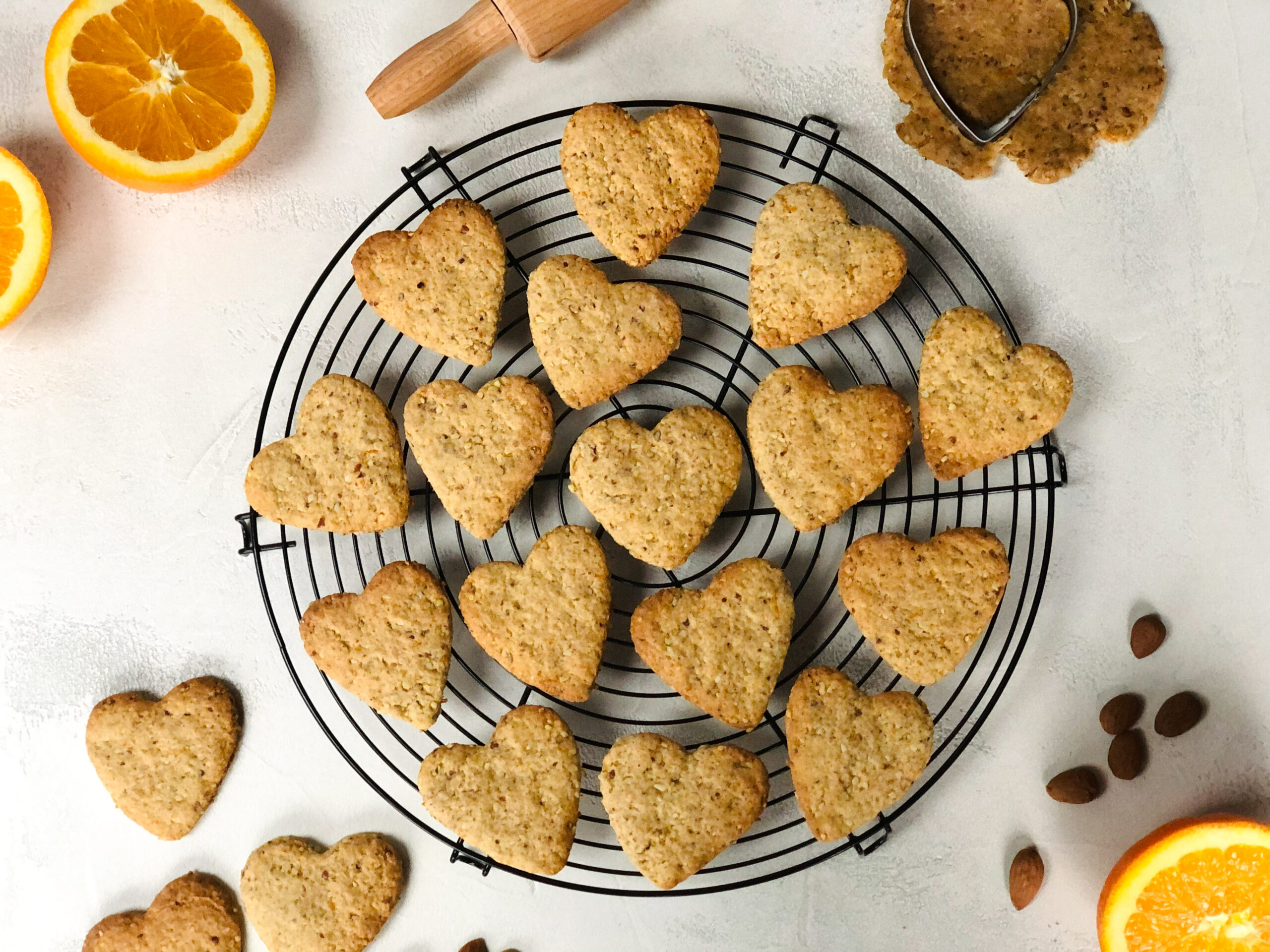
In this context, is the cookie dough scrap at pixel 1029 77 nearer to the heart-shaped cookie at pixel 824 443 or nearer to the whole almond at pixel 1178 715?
the heart-shaped cookie at pixel 824 443

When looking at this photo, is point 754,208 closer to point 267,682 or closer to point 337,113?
point 337,113

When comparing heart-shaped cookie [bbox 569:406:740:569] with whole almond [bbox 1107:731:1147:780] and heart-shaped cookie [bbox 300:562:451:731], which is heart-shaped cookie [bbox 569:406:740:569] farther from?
whole almond [bbox 1107:731:1147:780]

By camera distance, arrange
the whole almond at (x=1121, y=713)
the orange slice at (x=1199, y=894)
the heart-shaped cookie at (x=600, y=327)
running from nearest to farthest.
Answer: the orange slice at (x=1199, y=894) → the heart-shaped cookie at (x=600, y=327) → the whole almond at (x=1121, y=713)

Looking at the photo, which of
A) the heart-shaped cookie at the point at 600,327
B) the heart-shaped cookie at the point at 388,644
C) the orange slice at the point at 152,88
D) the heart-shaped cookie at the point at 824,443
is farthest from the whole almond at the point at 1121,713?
the orange slice at the point at 152,88

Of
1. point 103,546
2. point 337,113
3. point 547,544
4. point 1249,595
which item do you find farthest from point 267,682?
point 1249,595

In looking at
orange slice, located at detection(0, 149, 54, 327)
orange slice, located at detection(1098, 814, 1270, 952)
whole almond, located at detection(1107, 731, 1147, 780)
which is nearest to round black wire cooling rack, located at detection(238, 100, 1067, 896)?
whole almond, located at detection(1107, 731, 1147, 780)
